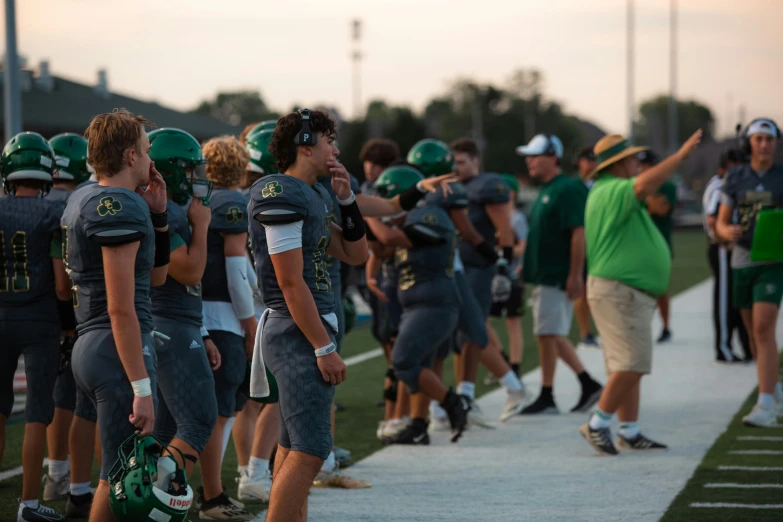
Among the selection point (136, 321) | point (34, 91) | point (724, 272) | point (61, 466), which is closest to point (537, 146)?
point (724, 272)

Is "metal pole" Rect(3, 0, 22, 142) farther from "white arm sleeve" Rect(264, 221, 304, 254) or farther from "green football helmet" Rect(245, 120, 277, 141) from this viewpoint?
"white arm sleeve" Rect(264, 221, 304, 254)

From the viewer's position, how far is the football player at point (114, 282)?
14.1 ft

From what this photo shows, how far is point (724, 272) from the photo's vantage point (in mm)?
12531

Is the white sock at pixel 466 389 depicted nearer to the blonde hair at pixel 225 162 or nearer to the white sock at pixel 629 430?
the white sock at pixel 629 430

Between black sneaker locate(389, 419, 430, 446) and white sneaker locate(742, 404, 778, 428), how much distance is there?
8.11 feet

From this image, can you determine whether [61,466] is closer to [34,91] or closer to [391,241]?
[391,241]

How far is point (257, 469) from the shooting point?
652 cm

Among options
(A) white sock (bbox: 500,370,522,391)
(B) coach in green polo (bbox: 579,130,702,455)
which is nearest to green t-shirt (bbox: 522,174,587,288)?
(A) white sock (bbox: 500,370,522,391)

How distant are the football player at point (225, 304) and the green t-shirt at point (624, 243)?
2.60 meters

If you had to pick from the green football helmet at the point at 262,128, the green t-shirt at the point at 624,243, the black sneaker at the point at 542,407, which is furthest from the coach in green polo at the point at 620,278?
the green football helmet at the point at 262,128

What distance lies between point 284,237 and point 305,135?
1.63 ft

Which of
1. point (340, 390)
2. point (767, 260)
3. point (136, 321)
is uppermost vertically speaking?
point (136, 321)

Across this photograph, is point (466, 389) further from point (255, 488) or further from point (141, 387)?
point (141, 387)

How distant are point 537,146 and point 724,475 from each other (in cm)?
344
